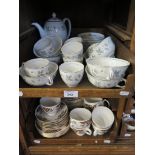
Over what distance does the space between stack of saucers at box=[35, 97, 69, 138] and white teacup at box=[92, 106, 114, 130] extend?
5.0 inches

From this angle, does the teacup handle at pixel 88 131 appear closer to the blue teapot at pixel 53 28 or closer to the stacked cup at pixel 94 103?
the stacked cup at pixel 94 103

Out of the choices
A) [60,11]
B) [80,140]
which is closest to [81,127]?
[80,140]

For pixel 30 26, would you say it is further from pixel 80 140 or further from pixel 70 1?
pixel 80 140

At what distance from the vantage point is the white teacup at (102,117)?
0.74 meters

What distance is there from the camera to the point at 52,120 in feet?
2.41

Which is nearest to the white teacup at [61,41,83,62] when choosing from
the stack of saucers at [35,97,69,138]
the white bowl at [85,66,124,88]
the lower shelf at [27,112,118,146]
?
the white bowl at [85,66,124,88]

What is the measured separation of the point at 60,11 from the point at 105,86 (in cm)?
67

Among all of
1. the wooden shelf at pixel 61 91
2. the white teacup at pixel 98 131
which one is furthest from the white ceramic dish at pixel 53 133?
the wooden shelf at pixel 61 91

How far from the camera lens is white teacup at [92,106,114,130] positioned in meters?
0.74

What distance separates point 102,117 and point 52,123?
222 millimetres

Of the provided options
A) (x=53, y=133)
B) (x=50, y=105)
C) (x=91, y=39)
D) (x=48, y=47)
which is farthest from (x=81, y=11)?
(x=53, y=133)

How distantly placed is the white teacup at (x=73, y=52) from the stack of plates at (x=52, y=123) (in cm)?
24

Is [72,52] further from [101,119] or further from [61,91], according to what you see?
[101,119]

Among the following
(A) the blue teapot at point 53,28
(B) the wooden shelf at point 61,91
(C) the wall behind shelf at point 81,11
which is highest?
(C) the wall behind shelf at point 81,11
